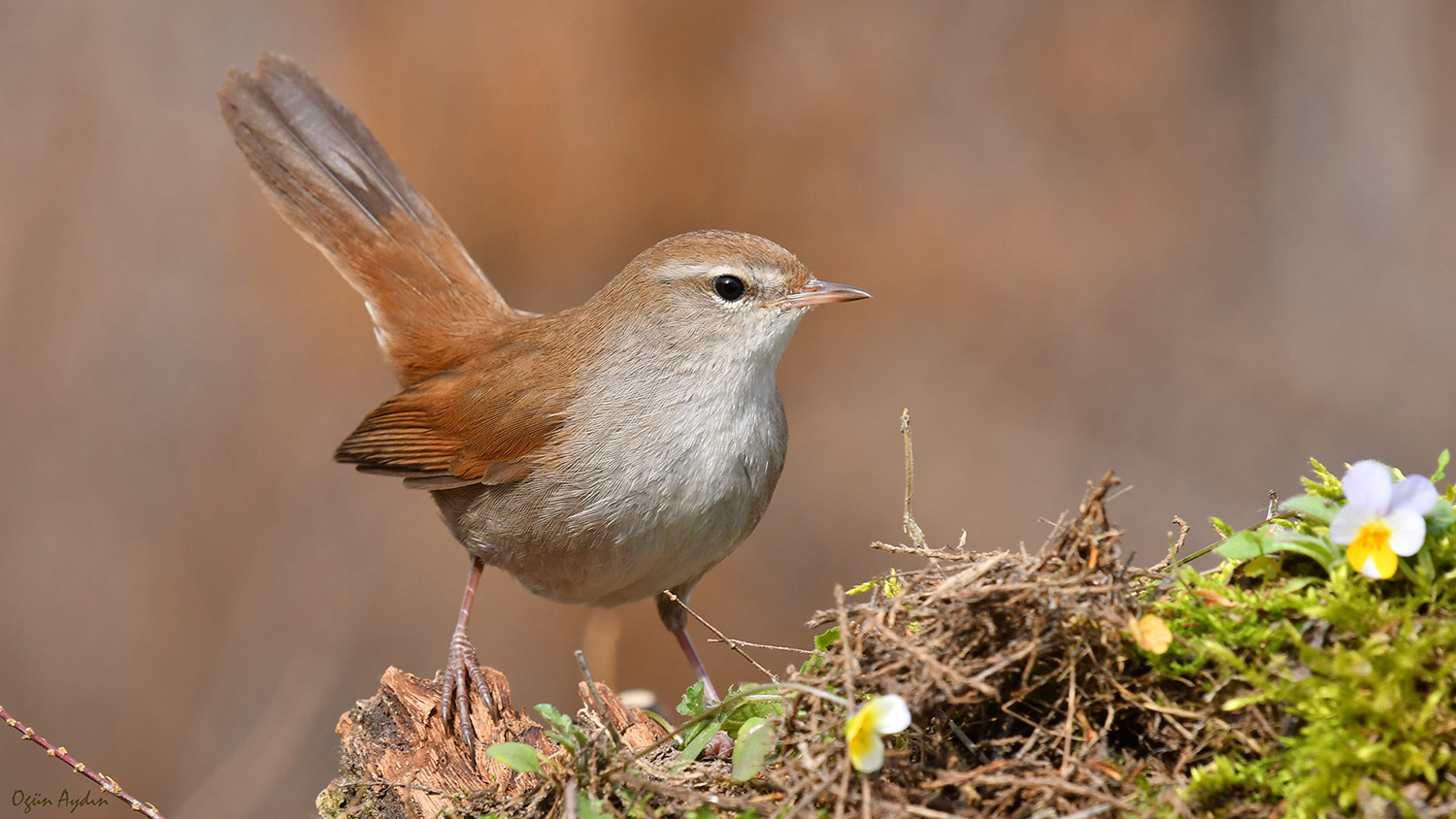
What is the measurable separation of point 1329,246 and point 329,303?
6147 millimetres

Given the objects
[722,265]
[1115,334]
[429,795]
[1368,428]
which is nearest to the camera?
[429,795]

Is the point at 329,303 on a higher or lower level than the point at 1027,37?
lower

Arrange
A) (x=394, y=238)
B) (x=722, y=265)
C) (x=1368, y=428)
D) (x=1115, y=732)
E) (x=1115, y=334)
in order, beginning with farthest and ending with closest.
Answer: (x=1115, y=334), (x=1368, y=428), (x=394, y=238), (x=722, y=265), (x=1115, y=732)

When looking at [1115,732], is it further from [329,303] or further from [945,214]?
[329,303]

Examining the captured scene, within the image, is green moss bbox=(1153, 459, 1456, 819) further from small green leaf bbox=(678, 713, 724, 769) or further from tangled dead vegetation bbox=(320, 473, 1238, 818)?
small green leaf bbox=(678, 713, 724, 769)

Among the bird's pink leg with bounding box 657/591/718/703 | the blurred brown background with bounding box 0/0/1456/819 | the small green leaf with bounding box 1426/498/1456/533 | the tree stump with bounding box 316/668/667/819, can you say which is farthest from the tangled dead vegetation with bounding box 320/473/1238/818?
the blurred brown background with bounding box 0/0/1456/819

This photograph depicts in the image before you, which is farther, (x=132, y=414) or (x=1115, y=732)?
(x=132, y=414)

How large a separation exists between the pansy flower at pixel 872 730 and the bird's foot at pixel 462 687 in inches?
81.0

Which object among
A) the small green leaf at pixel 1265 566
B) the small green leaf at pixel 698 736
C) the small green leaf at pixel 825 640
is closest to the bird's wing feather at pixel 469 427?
the small green leaf at pixel 698 736

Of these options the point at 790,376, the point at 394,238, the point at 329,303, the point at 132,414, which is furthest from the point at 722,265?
the point at 132,414

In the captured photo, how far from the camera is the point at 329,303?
24.7 ft

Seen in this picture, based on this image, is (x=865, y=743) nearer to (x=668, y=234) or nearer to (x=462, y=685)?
(x=462, y=685)

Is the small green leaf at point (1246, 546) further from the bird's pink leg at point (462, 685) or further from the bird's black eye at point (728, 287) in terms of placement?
A: the bird's pink leg at point (462, 685)

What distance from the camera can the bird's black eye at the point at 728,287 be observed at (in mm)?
3941
